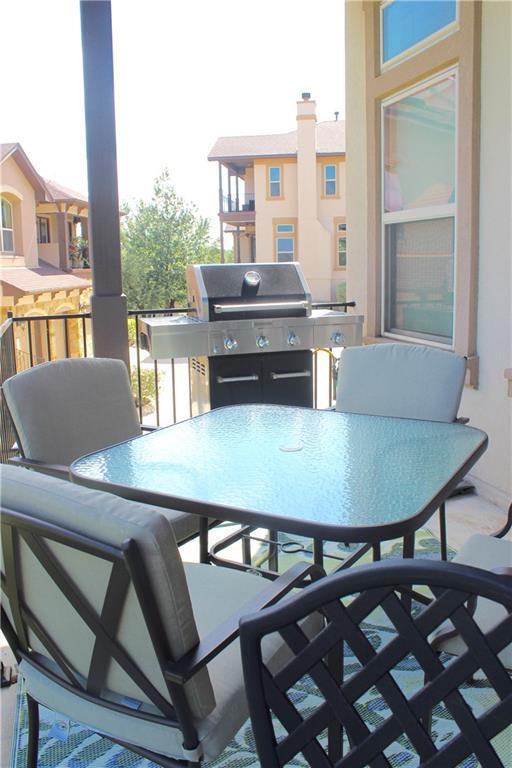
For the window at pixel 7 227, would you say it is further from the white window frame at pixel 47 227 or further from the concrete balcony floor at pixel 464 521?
the concrete balcony floor at pixel 464 521

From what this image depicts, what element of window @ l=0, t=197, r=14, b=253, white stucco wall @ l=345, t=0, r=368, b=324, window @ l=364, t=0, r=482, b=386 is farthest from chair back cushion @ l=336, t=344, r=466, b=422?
window @ l=0, t=197, r=14, b=253

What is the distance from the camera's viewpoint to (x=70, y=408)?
2.53 m

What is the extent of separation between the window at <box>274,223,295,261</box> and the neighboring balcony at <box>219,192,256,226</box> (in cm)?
96

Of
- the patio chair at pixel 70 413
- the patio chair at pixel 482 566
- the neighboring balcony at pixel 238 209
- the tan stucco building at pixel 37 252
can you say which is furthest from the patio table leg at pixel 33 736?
the neighboring balcony at pixel 238 209

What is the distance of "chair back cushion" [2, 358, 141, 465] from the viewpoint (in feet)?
7.77

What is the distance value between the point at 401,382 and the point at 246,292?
142 cm

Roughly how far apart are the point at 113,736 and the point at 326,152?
A: 2100cm

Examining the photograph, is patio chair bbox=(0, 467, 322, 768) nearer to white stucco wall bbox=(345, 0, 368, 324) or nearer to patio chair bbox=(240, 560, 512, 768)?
patio chair bbox=(240, 560, 512, 768)

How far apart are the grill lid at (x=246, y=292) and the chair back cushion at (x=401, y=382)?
1052mm

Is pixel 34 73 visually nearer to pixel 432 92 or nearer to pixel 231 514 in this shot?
pixel 432 92

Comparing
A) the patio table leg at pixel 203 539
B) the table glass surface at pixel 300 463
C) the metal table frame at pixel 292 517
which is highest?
the table glass surface at pixel 300 463

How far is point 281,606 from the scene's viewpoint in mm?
818

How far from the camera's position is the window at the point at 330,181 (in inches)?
830

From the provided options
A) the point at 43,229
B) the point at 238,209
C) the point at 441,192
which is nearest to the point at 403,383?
the point at 441,192
